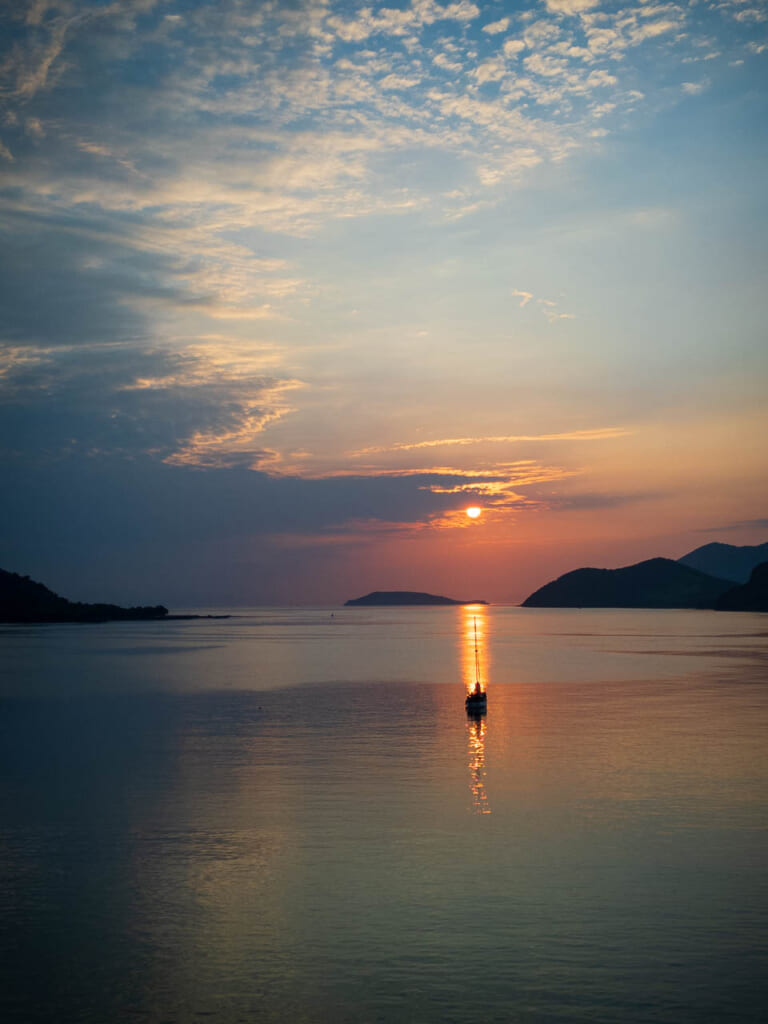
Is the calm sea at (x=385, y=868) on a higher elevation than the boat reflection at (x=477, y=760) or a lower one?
higher

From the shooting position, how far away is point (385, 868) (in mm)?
23781

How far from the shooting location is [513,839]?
26875 millimetres

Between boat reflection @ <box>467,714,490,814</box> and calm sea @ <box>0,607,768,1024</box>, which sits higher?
calm sea @ <box>0,607,768,1024</box>

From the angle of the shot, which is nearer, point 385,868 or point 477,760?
point 385,868

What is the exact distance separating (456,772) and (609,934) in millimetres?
19014

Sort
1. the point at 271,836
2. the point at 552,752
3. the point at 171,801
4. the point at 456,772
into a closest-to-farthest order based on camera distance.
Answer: the point at 271,836, the point at 171,801, the point at 456,772, the point at 552,752

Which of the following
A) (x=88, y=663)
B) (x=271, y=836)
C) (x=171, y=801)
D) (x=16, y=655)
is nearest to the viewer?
(x=271, y=836)

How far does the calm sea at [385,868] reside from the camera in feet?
53.9

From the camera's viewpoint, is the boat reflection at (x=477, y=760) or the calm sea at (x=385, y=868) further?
the boat reflection at (x=477, y=760)

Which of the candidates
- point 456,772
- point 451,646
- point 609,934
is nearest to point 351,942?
point 609,934

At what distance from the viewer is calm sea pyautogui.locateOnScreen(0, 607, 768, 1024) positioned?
16438 millimetres

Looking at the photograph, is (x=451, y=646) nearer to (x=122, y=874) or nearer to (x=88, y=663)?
(x=88, y=663)

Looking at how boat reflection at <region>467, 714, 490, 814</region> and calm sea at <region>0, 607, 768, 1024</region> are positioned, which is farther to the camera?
boat reflection at <region>467, 714, 490, 814</region>

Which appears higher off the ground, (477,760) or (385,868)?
(385,868)
